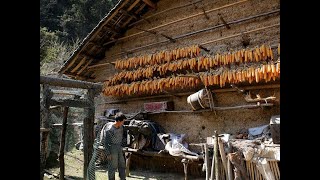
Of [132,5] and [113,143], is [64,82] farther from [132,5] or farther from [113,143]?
[132,5]

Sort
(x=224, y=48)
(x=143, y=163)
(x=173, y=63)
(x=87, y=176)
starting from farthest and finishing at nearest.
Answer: (x=143, y=163) → (x=173, y=63) → (x=224, y=48) → (x=87, y=176)

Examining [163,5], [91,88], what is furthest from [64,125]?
[163,5]

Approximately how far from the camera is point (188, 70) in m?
10.2

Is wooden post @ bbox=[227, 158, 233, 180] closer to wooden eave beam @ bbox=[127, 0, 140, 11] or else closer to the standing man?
the standing man

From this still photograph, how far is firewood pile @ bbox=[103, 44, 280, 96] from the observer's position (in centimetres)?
824

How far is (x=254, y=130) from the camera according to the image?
8094mm

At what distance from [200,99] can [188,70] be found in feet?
5.20

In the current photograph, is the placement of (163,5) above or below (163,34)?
above

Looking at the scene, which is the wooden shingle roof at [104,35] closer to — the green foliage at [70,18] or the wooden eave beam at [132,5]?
the wooden eave beam at [132,5]

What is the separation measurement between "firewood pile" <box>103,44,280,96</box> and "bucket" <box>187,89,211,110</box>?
1.10 ft

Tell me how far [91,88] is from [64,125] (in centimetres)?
170

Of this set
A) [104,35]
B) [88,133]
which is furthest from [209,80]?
[104,35]

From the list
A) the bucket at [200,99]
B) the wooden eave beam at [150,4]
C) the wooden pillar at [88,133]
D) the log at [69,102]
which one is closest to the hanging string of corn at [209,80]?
the bucket at [200,99]
